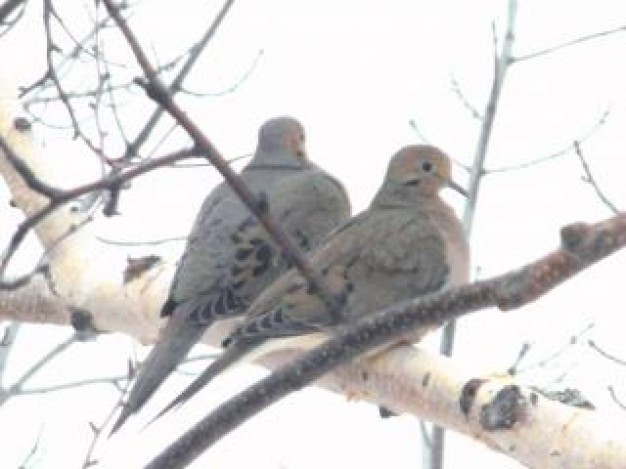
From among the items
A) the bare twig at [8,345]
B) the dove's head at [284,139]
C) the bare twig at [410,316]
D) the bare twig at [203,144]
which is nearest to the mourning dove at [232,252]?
the dove's head at [284,139]

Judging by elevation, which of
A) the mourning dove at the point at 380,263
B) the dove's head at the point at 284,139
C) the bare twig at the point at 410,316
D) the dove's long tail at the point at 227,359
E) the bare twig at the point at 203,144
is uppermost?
the dove's head at the point at 284,139

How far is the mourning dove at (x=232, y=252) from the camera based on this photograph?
136 inches

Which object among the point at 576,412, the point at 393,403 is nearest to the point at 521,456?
the point at 576,412

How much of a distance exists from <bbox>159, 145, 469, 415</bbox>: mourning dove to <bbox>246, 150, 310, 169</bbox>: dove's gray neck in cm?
39

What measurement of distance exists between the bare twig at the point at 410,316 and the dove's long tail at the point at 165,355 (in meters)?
1.18

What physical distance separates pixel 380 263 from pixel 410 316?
1.74m

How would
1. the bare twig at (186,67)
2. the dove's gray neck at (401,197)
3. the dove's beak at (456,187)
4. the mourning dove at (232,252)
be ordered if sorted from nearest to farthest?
1. the bare twig at (186,67)
2. the mourning dove at (232,252)
3. the dove's gray neck at (401,197)
4. the dove's beak at (456,187)

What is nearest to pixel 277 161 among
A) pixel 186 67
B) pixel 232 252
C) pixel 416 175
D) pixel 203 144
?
pixel 416 175

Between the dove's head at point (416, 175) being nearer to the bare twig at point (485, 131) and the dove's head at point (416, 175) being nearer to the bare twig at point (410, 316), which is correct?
the bare twig at point (485, 131)

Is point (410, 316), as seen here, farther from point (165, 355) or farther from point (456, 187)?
point (456, 187)

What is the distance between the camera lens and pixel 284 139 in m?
4.70

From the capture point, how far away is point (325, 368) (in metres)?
1.89

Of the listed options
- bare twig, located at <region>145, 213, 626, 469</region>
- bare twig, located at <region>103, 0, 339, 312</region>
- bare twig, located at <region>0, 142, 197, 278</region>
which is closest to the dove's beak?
bare twig, located at <region>103, 0, 339, 312</region>

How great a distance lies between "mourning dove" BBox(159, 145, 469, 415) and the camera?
10.5ft
